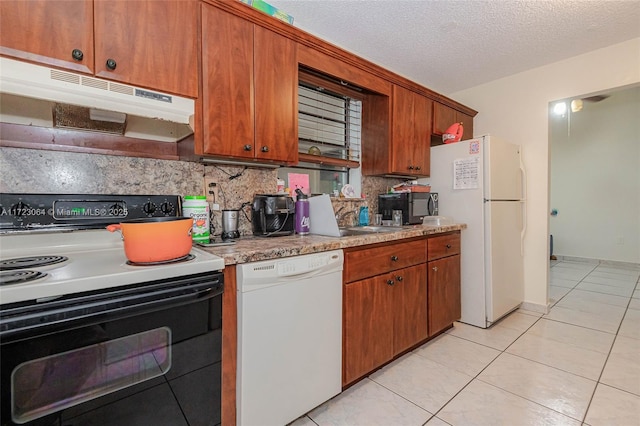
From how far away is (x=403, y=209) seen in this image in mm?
2561

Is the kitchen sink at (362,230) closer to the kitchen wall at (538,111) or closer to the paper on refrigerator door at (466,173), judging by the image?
the paper on refrigerator door at (466,173)

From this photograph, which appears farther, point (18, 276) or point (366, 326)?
point (366, 326)

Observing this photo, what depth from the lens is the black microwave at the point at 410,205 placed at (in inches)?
100

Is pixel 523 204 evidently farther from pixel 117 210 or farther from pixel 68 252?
pixel 68 252

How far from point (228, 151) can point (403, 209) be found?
5.34ft

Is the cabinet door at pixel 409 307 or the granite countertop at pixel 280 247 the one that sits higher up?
the granite countertop at pixel 280 247

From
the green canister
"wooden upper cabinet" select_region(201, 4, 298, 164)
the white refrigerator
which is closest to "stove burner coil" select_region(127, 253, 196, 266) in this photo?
the green canister

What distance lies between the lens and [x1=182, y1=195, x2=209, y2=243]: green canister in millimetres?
1499

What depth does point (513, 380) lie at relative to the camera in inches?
69.2

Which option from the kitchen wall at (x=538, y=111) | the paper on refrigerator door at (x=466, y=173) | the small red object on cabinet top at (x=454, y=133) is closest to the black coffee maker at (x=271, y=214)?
the paper on refrigerator door at (x=466, y=173)

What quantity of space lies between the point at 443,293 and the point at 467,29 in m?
2.06

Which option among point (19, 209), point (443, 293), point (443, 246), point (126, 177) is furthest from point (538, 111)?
point (19, 209)

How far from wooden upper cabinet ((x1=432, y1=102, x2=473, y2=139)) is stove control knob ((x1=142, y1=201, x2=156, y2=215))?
8.39ft

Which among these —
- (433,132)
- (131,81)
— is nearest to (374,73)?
(433,132)
